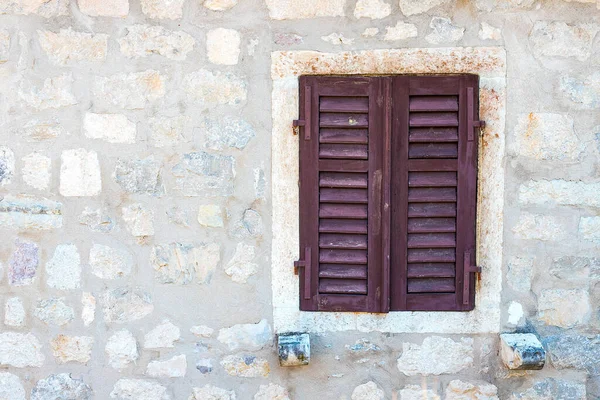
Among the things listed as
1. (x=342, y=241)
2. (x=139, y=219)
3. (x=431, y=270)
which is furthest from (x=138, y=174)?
(x=431, y=270)

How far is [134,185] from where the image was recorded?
3090 millimetres

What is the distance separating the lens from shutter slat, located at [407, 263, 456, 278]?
3.11 metres

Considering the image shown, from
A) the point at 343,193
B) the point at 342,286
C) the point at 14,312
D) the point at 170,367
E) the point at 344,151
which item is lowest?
the point at 170,367

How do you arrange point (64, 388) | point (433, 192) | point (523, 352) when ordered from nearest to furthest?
point (523, 352) → point (433, 192) → point (64, 388)

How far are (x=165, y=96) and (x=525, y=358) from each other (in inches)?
76.3

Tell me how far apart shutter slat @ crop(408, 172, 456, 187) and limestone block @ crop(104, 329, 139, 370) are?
1447 millimetres

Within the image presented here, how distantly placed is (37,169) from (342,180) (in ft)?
4.48

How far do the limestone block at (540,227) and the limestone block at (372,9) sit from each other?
1.08 meters

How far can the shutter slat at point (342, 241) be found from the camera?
10.2 feet

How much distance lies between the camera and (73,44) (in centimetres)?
305

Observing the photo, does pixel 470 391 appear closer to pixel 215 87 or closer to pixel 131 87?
pixel 215 87

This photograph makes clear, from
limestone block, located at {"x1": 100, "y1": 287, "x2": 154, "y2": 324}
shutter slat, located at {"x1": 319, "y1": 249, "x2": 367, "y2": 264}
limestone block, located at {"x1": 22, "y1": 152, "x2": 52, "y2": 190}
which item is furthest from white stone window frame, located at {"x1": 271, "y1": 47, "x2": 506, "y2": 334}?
limestone block, located at {"x1": 22, "y1": 152, "x2": 52, "y2": 190}

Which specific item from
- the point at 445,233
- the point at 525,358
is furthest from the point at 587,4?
the point at 525,358

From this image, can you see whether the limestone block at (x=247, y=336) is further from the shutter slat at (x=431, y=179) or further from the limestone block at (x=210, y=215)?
the shutter slat at (x=431, y=179)
